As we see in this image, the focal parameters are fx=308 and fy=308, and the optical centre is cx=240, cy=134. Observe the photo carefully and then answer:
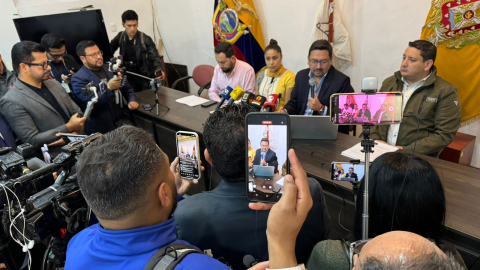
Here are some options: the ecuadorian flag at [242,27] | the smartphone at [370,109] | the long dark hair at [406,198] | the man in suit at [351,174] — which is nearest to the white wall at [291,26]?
the ecuadorian flag at [242,27]

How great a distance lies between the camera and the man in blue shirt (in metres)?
0.78

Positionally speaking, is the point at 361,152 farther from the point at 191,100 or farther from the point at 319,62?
the point at 191,100

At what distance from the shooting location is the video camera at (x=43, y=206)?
1.20m

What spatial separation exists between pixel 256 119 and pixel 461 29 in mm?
2724

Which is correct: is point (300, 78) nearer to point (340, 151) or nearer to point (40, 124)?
point (340, 151)

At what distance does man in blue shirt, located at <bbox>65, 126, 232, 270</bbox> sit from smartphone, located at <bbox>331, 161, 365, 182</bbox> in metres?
0.65

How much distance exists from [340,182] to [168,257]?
1.28 meters

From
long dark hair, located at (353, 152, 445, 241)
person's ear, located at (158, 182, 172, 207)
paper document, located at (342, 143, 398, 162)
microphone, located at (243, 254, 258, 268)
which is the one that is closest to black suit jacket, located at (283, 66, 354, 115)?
paper document, located at (342, 143, 398, 162)

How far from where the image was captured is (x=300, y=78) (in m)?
2.92

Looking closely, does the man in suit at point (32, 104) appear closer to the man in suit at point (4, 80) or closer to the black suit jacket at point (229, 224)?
the man in suit at point (4, 80)

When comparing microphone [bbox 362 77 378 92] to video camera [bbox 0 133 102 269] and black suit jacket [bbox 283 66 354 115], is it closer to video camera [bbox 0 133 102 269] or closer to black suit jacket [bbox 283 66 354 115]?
video camera [bbox 0 133 102 269]

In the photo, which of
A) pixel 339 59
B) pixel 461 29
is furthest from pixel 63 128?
pixel 461 29

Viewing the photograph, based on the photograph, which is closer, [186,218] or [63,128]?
[186,218]

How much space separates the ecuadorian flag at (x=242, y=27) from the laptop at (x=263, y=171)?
3.64 meters
